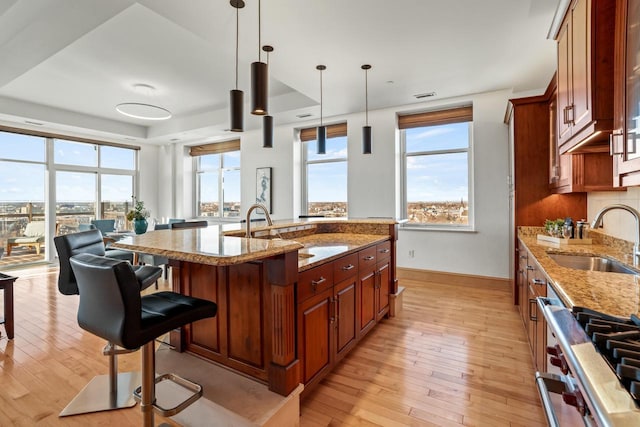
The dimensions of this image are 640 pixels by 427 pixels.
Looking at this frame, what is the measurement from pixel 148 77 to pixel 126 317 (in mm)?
4350

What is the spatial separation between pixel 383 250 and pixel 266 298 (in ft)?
5.63

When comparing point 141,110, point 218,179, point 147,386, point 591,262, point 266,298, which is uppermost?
point 141,110

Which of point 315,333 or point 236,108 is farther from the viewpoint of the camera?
point 236,108

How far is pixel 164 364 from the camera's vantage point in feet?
6.47

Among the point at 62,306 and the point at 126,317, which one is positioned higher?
the point at 126,317

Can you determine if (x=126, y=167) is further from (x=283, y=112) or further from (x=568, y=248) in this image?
(x=568, y=248)

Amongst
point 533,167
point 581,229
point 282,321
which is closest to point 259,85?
point 282,321

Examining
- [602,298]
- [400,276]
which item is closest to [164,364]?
[602,298]

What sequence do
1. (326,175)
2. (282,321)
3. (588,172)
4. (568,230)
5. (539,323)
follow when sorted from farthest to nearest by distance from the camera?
(326,175)
(568,230)
(588,172)
(539,323)
(282,321)

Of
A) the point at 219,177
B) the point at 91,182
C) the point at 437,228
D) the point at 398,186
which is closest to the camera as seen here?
the point at 437,228

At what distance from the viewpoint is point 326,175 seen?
595 cm

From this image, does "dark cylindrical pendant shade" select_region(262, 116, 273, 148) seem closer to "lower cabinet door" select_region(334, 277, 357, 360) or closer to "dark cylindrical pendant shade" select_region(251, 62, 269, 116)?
"dark cylindrical pendant shade" select_region(251, 62, 269, 116)

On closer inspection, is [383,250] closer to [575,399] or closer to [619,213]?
[619,213]

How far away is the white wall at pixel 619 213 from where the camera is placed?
2098 millimetres
